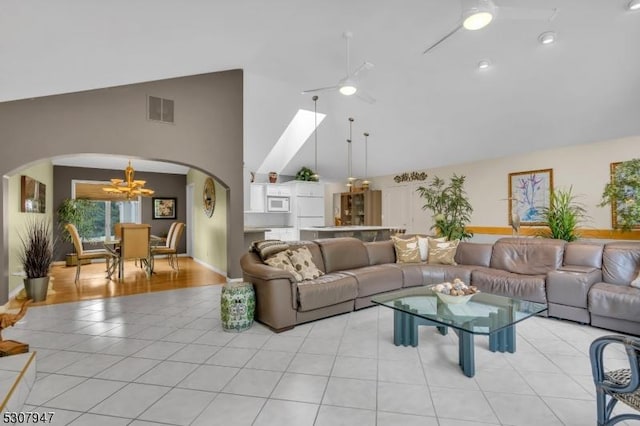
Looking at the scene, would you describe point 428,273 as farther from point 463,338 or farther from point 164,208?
point 164,208

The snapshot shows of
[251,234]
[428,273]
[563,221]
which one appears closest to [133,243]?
[251,234]

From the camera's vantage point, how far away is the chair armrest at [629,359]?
148 cm

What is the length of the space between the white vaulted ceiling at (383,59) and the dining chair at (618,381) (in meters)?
3.34

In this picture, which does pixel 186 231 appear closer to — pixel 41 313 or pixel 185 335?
pixel 41 313

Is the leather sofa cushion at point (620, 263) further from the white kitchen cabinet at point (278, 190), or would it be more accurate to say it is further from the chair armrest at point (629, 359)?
the white kitchen cabinet at point (278, 190)

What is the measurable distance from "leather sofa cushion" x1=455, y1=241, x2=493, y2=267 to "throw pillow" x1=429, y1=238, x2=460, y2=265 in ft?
0.30

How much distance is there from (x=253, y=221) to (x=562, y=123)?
652cm

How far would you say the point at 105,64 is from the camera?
332 cm

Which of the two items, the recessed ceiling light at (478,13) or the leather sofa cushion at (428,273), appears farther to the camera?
the leather sofa cushion at (428,273)

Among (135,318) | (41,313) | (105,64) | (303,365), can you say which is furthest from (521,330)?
(41,313)

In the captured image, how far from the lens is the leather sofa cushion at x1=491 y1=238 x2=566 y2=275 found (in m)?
4.01

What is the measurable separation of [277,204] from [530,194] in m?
5.55

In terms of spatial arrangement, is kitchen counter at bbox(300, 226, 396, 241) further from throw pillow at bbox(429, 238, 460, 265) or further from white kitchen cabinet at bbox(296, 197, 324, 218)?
throw pillow at bbox(429, 238, 460, 265)

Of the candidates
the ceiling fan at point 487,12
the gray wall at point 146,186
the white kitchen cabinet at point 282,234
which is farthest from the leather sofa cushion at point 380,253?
the gray wall at point 146,186
